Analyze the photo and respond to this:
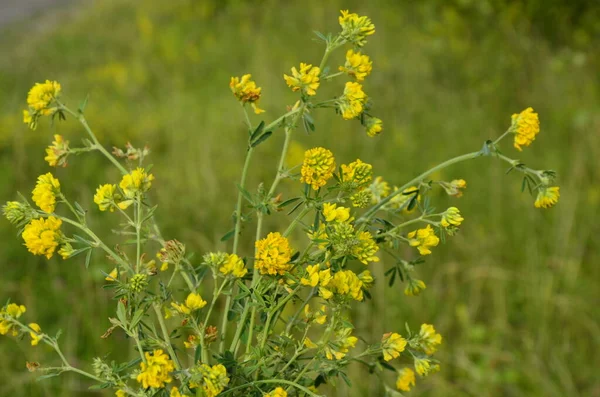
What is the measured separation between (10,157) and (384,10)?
11.1 ft

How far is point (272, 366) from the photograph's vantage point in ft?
3.00

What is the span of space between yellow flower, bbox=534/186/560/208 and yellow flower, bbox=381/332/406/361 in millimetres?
269

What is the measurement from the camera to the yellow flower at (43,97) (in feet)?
3.01

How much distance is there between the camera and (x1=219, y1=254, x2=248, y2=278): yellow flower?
84 centimetres

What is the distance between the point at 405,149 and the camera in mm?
4012

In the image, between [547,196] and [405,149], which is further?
[405,149]

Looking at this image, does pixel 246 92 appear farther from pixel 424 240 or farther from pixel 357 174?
pixel 424 240

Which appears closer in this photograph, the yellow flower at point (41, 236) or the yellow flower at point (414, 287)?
the yellow flower at point (41, 236)

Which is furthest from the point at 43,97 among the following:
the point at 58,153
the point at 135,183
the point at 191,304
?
the point at 191,304

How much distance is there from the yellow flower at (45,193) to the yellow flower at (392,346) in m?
0.46

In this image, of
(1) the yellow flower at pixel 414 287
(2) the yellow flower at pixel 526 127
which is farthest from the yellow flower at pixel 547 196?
(1) the yellow flower at pixel 414 287

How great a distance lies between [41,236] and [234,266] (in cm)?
24

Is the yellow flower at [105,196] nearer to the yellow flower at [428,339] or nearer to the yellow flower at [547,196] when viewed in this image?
the yellow flower at [428,339]

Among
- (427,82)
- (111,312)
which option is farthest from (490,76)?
(111,312)
